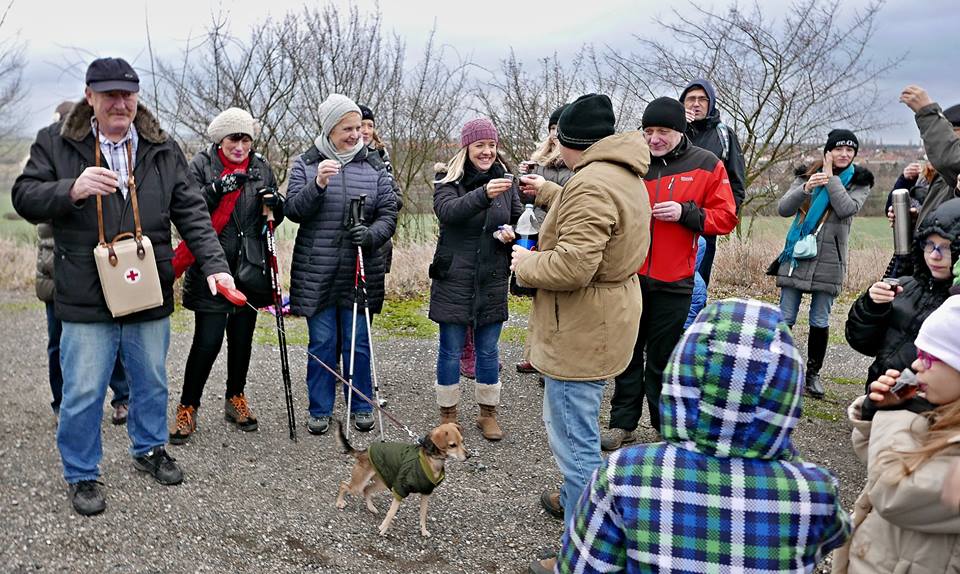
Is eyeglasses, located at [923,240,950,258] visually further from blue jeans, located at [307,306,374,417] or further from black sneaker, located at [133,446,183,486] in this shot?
black sneaker, located at [133,446,183,486]

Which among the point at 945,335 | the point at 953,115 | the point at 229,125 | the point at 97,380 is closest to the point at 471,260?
the point at 229,125

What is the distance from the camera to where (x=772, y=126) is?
11648 millimetres

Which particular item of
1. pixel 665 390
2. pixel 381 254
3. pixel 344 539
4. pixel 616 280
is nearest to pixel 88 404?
pixel 344 539

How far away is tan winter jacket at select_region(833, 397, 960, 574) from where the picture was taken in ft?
6.22

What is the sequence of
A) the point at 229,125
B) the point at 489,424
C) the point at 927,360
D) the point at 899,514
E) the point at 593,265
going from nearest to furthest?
the point at 899,514
the point at 927,360
the point at 593,265
the point at 229,125
the point at 489,424

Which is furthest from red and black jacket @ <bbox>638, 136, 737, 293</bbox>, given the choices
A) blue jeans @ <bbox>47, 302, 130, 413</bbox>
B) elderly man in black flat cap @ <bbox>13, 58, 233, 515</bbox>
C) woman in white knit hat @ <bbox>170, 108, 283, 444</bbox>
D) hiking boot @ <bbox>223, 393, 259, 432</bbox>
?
blue jeans @ <bbox>47, 302, 130, 413</bbox>

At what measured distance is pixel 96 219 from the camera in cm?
359

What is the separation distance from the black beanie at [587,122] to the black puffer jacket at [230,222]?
2.34 metres

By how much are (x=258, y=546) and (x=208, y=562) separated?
245 millimetres

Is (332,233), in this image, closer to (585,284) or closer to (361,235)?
(361,235)

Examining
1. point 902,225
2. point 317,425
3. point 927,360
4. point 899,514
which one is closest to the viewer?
point 899,514

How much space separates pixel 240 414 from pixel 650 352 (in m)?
2.85

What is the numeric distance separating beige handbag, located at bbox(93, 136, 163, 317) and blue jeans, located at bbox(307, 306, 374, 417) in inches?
50.2

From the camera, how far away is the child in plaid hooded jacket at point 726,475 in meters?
1.58
